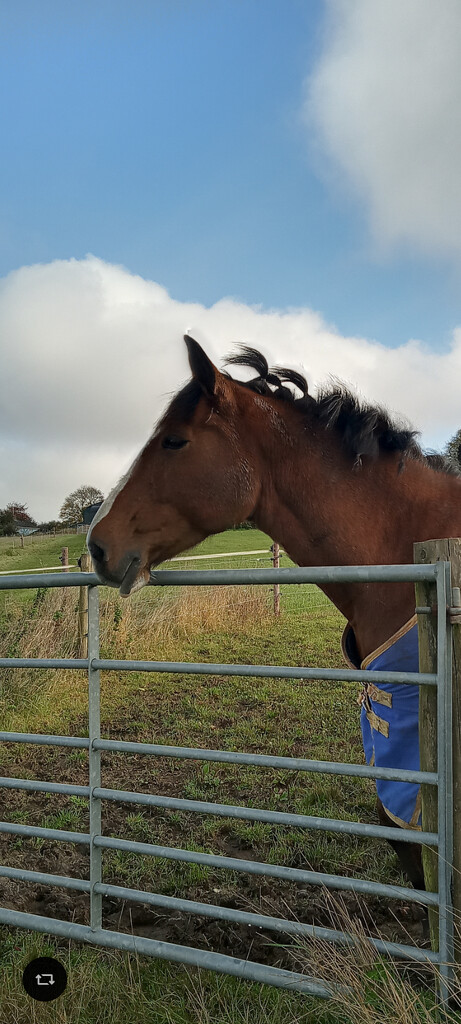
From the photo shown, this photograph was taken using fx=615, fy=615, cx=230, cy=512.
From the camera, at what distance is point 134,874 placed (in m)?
3.41

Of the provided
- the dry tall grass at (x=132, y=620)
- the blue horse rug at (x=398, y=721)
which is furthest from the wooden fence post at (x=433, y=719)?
the dry tall grass at (x=132, y=620)

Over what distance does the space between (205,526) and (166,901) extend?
1418 millimetres

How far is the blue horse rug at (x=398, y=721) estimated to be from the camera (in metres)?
2.21

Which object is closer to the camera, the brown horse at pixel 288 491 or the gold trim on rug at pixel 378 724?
the gold trim on rug at pixel 378 724

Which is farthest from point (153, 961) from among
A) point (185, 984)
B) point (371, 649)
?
point (371, 649)

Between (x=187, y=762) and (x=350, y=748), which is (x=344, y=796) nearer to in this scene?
(x=350, y=748)

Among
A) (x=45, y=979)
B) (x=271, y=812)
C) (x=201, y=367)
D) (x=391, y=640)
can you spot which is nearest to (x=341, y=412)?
(x=201, y=367)

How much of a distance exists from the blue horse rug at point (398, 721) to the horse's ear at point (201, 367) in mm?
1225

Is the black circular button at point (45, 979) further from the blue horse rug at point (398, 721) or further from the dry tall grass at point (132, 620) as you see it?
the dry tall grass at point (132, 620)

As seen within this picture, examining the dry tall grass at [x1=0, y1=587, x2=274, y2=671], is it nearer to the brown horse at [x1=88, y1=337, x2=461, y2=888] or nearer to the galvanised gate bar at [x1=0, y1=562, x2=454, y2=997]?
the galvanised gate bar at [x1=0, y1=562, x2=454, y2=997]

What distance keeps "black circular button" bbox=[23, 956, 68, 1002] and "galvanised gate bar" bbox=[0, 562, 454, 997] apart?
0.11 metres

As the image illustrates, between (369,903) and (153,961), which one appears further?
(369,903)

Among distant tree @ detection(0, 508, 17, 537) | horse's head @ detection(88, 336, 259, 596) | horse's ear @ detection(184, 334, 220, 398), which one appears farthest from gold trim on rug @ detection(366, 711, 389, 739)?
distant tree @ detection(0, 508, 17, 537)

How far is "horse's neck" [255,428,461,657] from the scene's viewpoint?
253cm
